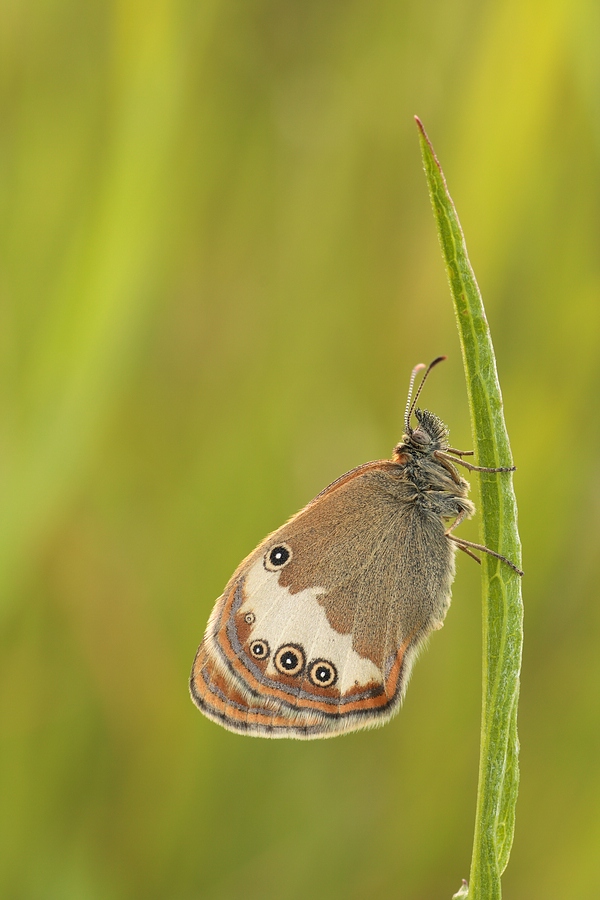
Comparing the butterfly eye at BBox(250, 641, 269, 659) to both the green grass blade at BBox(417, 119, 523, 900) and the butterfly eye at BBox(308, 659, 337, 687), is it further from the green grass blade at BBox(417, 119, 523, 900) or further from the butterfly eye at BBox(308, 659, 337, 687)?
the green grass blade at BBox(417, 119, 523, 900)

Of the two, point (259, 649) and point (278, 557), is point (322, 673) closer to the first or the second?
point (259, 649)

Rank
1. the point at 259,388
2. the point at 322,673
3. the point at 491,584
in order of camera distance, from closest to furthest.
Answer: the point at 491,584
the point at 322,673
the point at 259,388

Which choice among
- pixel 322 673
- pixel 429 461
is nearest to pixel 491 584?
pixel 322 673

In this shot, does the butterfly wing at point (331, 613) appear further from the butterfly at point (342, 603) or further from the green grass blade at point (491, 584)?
the green grass blade at point (491, 584)

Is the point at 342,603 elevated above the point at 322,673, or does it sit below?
above

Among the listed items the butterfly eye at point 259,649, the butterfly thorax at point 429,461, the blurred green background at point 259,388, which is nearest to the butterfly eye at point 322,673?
the butterfly eye at point 259,649

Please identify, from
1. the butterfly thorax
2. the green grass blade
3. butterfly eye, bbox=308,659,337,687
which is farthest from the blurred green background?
the green grass blade

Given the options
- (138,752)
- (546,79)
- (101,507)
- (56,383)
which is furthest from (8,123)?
(138,752)
